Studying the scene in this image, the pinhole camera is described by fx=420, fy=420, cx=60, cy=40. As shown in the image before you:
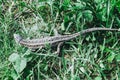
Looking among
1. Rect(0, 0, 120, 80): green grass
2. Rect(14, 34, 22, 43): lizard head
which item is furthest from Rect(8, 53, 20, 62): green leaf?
Rect(14, 34, 22, 43): lizard head

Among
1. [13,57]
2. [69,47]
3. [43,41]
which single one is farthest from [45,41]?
[13,57]

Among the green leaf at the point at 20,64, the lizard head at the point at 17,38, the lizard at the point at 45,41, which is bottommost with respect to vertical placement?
the green leaf at the point at 20,64

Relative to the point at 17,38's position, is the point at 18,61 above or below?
below

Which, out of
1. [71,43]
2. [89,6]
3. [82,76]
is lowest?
[82,76]

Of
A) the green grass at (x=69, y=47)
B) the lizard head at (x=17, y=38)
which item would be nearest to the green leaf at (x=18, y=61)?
the green grass at (x=69, y=47)

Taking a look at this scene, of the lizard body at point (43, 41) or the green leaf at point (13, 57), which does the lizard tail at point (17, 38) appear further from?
the green leaf at point (13, 57)

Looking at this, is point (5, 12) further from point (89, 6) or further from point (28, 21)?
point (89, 6)

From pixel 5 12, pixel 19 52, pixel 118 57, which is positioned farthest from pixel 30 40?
pixel 118 57

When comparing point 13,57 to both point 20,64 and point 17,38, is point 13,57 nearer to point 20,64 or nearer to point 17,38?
point 20,64
